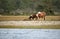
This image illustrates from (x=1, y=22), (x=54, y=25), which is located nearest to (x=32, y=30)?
(x=54, y=25)

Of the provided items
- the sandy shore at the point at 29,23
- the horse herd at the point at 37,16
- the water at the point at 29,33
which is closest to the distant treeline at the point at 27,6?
the horse herd at the point at 37,16

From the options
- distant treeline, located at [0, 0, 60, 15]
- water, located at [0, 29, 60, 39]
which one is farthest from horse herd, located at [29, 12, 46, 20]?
water, located at [0, 29, 60, 39]

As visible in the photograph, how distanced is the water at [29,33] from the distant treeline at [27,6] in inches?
16.2

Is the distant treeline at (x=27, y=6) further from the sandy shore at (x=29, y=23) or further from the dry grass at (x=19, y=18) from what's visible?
the sandy shore at (x=29, y=23)

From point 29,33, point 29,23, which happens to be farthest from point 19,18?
point 29,33

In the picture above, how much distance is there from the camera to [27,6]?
3.48 metres

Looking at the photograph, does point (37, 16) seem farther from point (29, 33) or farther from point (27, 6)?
point (29, 33)

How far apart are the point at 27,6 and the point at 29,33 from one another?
629 millimetres

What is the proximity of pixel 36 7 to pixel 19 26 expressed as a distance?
592 millimetres

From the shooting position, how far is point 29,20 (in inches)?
136

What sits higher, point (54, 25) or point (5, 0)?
point (5, 0)

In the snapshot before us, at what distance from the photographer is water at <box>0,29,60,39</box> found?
3.40m

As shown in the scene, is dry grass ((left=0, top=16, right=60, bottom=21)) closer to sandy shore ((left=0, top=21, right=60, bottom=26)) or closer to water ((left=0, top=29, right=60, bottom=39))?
sandy shore ((left=0, top=21, right=60, bottom=26))

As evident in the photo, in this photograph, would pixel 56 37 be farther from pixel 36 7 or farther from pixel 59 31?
pixel 36 7
